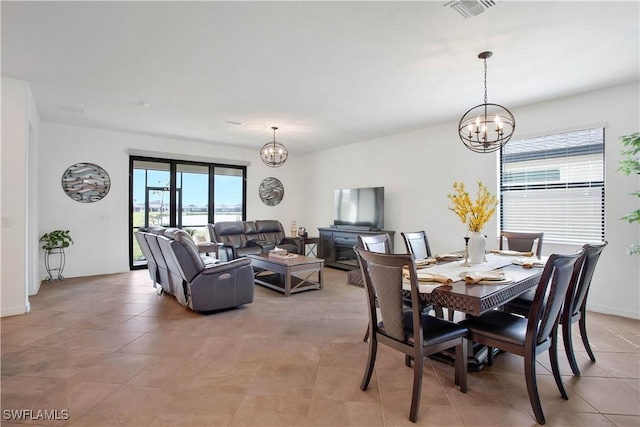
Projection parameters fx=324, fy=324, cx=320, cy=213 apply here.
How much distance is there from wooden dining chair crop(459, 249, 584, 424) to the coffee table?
9.13ft

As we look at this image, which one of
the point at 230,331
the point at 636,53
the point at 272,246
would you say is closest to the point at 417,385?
the point at 230,331

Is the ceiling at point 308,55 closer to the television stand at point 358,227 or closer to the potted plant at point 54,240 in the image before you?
the potted plant at point 54,240

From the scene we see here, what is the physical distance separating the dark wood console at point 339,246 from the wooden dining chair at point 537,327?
13.5 feet

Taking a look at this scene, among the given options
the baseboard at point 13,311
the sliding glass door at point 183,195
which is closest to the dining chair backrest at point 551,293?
the baseboard at point 13,311

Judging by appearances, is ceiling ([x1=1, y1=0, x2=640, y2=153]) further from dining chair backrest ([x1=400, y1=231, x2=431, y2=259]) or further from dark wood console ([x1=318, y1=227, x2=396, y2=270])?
dark wood console ([x1=318, y1=227, x2=396, y2=270])

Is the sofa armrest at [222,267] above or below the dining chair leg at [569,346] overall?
above

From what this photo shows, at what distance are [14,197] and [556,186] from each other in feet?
22.2

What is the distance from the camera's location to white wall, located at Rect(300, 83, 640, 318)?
3787mm

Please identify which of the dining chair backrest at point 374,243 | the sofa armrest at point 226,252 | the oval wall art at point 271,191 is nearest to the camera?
the dining chair backrest at point 374,243

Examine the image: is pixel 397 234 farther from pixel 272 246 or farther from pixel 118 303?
pixel 118 303

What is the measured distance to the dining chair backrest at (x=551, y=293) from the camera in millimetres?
1909

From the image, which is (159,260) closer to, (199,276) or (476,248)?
(199,276)

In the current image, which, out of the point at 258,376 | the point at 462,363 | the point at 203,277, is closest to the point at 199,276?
the point at 203,277

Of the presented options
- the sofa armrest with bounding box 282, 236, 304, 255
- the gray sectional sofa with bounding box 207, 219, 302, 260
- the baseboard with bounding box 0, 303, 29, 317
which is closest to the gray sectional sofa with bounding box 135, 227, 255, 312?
the baseboard with bounding box 0, 303, 29, 317
